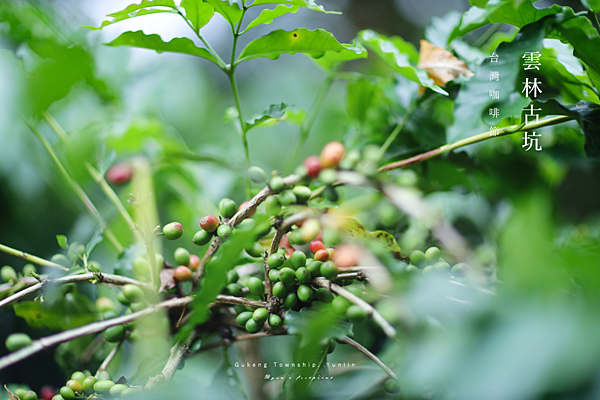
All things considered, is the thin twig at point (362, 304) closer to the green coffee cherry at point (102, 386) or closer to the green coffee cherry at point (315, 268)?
the green coffee cherry at point (315, 268)

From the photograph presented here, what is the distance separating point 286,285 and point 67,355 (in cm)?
29

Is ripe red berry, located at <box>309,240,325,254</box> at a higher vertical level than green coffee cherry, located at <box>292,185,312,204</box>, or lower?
lower

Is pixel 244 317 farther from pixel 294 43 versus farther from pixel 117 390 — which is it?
pixel 294 43

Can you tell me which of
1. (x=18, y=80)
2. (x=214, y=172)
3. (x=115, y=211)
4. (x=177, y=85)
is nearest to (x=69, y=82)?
(x=18, y=80)

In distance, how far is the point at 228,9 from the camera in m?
0.31

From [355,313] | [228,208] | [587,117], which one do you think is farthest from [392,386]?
[587,117]

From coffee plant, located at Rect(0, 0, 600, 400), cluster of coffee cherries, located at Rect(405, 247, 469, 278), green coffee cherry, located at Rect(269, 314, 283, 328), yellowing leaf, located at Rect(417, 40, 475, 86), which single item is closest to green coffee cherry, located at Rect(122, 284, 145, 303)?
coffee plant, located at Rect(0, 0, 600, 400)

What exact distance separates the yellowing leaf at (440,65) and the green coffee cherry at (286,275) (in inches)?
9.7

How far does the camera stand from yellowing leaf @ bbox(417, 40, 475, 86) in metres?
0.35

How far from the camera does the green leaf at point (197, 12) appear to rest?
0.98ft

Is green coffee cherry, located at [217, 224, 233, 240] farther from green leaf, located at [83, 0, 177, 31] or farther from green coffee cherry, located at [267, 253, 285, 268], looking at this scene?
green leaf, located at [83, 0, 177, 31]

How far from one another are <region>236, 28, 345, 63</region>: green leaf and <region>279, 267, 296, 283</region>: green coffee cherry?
19 centimetres

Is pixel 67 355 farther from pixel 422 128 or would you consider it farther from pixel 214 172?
pixel 422 128

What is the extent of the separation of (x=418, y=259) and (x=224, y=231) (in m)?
0.14
